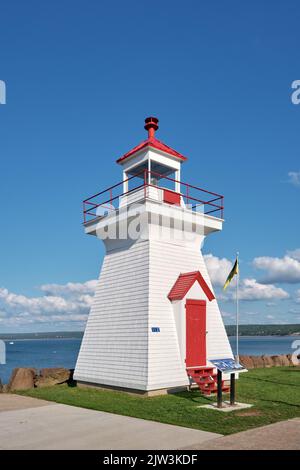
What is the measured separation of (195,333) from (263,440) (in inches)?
320

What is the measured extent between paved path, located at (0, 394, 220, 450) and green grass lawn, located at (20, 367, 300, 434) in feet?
1.98

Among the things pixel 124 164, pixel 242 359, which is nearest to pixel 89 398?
pixel 124 164

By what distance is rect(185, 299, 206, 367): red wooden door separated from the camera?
16109 mm

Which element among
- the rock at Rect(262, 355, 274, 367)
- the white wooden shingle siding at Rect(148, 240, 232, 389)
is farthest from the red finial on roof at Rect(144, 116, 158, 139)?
the rock at Rect(262, 355, 274, 367)

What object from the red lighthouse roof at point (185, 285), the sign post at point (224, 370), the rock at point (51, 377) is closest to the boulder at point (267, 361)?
the red lighthouse roof at point (185, 285)

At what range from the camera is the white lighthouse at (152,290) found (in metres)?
15.3

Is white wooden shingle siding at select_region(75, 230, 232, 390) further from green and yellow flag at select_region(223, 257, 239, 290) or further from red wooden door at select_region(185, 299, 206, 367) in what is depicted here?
green and yellow flag at select_region(223, 257, 239, 290)

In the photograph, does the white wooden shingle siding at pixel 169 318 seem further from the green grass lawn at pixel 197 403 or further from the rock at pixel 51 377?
the rock at pixel 51 377

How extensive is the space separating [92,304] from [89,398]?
4753 millimetres

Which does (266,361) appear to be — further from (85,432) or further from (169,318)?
(85,432)

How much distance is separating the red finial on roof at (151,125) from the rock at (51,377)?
1104 centimetres

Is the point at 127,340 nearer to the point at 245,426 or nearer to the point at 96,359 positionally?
the point at 96,359

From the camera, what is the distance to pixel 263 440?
329 inches

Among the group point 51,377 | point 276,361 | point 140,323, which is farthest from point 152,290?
point 276,361
